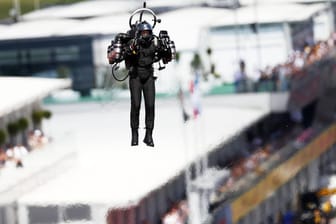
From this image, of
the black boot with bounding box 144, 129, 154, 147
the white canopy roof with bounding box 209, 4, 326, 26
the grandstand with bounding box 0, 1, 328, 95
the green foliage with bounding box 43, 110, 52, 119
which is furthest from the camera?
the white canopy roof with bounding box 209, 4, 326, 26

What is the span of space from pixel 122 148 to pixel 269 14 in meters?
20.2

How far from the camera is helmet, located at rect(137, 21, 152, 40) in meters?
12.1

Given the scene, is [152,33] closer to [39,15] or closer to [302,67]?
[302,67]

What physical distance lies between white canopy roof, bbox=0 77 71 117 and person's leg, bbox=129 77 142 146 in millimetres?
26086

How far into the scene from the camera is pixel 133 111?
1231 centimetres

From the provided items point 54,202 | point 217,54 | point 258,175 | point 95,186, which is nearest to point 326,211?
point 258,175

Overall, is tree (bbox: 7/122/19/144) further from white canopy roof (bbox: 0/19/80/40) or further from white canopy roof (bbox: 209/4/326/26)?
white canopy roof (bbox: 209/4/326/26)

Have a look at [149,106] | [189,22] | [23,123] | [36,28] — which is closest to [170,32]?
[36,28]

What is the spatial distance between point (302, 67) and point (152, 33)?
4101cm

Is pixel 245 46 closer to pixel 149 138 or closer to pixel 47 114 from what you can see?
pixel 47 114

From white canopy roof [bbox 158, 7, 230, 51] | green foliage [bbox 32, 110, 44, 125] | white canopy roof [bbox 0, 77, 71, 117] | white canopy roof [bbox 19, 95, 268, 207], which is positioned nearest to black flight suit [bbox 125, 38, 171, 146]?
white canopy roof [bbox 19, 95, 268, 207]

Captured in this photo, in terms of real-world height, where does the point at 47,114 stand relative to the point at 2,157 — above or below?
below

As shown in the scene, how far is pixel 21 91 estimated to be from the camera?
40906mm

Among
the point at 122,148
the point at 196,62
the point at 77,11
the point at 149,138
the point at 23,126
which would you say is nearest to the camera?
the point at 149,138
